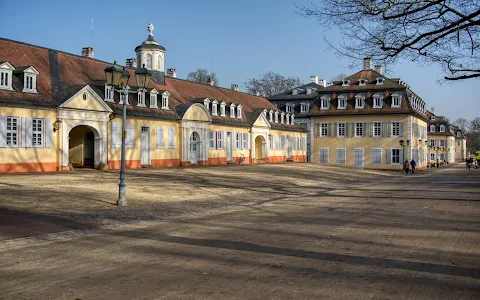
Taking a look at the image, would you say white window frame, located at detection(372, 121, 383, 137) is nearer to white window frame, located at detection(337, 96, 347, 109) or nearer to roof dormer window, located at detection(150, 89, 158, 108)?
white window frame, located at detection(337, 96, 347, 109)

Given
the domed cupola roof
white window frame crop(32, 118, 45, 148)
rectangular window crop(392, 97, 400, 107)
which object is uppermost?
the domed cupola roof

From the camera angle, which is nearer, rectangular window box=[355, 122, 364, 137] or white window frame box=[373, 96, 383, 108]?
white window frame box=[373, 96, 383, 108]

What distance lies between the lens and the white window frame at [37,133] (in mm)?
26891

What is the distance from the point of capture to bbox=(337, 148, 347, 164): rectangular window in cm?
5662

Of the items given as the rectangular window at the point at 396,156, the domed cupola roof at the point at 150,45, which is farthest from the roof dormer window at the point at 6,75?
the rectangular window at the point at 396,156

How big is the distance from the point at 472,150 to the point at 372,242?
543 ft

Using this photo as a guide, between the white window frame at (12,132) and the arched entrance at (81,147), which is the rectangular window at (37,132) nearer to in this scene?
the white window frame at (12,132)

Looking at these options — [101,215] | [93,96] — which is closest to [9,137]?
[93,96]

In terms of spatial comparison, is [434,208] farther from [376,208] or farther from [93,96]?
[93,96]

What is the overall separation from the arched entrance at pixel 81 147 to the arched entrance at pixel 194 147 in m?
9.07

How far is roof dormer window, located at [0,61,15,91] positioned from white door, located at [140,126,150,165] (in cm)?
1021

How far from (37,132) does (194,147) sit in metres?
14.8

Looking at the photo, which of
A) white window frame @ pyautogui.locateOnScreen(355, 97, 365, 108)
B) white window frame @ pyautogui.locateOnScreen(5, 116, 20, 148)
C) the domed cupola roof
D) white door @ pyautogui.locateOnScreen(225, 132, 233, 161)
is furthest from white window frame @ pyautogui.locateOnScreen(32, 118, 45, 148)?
white window frame @ pyautogui.locateOnScreen(355, 97, 365, 108)

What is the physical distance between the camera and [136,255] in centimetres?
862
